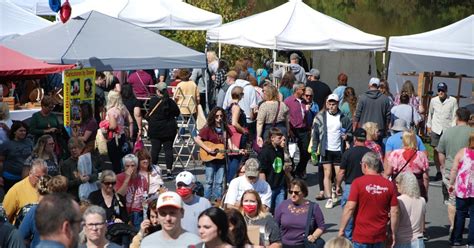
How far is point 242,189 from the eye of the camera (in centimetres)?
1014

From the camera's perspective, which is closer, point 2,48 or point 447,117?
point 2,48

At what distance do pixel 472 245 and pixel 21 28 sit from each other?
10.6 metres

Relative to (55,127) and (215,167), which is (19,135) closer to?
(55,127)

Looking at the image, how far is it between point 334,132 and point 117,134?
3.06 meters

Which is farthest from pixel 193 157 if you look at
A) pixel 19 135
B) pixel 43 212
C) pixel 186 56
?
pixel 43 212

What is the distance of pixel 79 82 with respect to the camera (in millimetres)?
12758

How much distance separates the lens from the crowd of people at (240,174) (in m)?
7.28

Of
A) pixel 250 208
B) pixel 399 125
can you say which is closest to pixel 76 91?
pixel 250 208

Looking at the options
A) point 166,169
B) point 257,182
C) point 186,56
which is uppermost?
point 186,56

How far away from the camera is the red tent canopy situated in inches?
505

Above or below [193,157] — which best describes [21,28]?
above

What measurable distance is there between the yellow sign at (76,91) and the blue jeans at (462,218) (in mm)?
5013

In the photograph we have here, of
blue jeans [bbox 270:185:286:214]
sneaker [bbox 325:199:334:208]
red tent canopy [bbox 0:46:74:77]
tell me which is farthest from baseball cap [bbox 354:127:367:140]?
red tent canopy [bbox 0:46:74:77]

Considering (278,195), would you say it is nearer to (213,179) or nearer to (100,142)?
(213,179)
